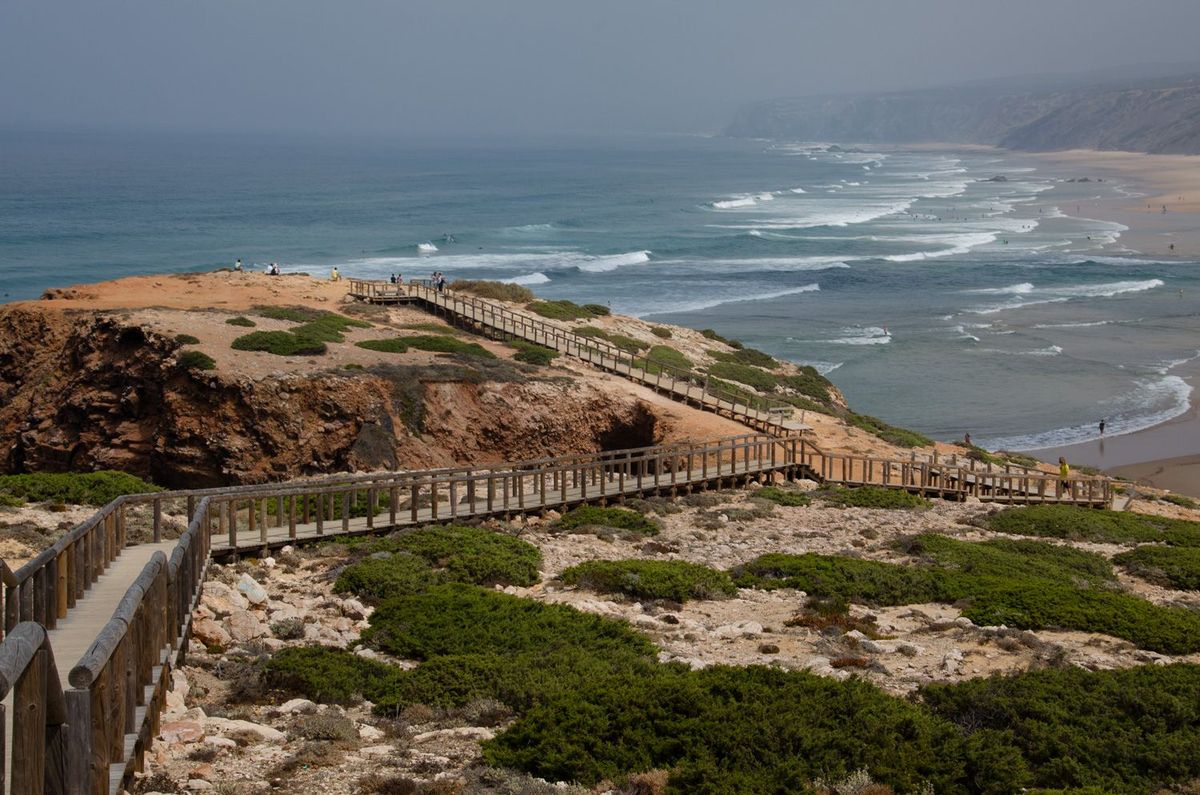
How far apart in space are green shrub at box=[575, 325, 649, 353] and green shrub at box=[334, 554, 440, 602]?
25.1 m

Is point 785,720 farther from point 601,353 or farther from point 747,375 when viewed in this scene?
point 747,375

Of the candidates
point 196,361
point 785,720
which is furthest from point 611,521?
point 785,720

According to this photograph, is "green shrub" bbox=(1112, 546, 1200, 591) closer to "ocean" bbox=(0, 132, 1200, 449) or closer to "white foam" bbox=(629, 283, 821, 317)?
"ocean" bbox=(0, 132, 1200, 449)

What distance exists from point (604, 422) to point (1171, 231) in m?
84.9

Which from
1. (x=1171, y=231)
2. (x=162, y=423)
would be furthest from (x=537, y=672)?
(x=1171, y=231)

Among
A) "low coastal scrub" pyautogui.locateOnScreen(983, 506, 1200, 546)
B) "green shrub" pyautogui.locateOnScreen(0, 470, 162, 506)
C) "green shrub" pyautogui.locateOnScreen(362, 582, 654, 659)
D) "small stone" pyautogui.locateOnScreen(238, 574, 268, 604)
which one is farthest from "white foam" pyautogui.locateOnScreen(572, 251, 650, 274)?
"green shrub" pyautogui.locateOnScreen(362, 582, 654, 659)

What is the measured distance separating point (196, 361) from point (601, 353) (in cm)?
1246

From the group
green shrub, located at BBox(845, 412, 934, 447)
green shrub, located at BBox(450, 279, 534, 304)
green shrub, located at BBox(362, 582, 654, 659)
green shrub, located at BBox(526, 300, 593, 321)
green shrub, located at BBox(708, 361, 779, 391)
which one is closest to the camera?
green shrub, located at BBox(362, 582, 654, 659)

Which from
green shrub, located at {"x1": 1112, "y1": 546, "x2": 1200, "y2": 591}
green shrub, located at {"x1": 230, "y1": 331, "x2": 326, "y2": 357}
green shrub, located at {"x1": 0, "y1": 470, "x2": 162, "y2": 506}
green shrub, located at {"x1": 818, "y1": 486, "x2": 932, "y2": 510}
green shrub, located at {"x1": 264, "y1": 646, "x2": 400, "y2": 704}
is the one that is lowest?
green shrub, located at {"x1": 818, "y1": 486, "x2": 932, "y2": 510}

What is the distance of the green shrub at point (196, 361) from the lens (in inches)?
1096

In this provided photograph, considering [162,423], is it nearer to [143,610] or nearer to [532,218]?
[143,610]

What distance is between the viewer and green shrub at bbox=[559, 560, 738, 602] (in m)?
15.8

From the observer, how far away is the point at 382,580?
15.2m

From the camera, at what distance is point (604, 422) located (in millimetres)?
31562
